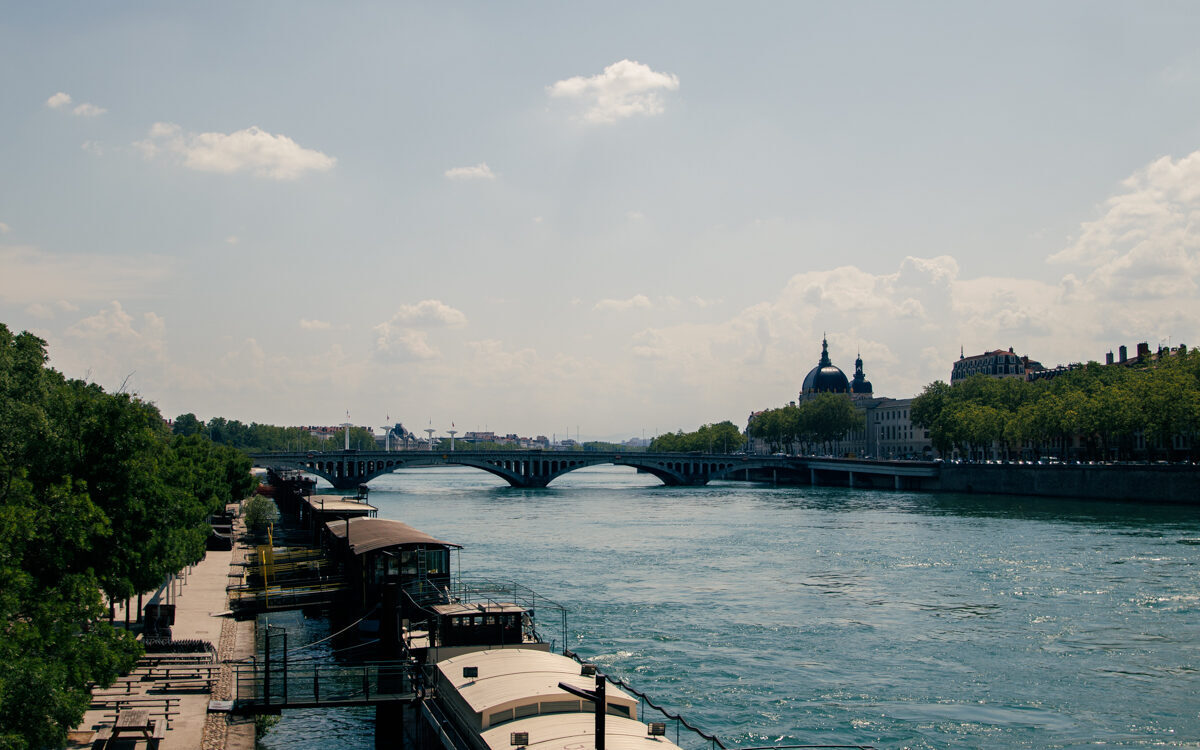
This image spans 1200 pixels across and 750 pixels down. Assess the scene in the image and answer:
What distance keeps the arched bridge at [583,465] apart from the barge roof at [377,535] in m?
99.1

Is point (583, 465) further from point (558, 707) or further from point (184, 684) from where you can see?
point (558, 707)

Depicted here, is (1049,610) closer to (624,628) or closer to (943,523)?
(624,628)

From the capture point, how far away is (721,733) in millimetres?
28922

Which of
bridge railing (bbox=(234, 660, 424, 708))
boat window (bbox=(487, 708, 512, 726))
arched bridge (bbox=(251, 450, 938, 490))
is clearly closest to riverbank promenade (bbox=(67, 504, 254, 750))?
bridge railing (bbox=(234, 660, 424, 708))

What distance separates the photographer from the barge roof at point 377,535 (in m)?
37.8

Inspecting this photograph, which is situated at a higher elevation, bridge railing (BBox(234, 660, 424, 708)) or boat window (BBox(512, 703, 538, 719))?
boat window (BBox(512, 703, 538, 719))

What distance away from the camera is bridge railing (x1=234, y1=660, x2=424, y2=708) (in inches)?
958

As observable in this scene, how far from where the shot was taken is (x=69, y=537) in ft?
77.7

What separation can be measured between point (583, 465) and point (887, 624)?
124 m

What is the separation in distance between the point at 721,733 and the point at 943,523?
64692mm

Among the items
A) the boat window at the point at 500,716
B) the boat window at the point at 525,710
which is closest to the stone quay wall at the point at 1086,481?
the boat window at the point at 525,710

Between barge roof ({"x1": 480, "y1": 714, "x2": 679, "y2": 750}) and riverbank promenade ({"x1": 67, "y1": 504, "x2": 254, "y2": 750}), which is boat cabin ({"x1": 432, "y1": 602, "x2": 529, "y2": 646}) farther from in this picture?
barge roof ({"x1": 480, "y1": 714, "x2": 679, "y2": 750})

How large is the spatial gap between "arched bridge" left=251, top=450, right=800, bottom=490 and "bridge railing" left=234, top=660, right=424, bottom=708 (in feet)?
387

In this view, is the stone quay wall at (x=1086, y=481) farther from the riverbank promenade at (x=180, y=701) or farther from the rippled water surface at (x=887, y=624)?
the riverbank promenade at (x=180, y=701)
